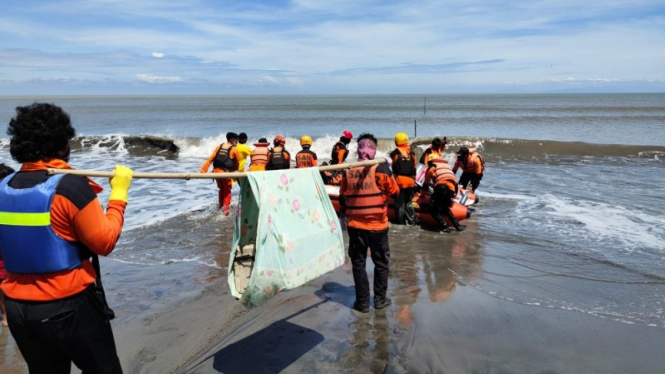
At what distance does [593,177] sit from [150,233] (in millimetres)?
13236

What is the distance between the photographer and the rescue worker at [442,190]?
8945 millimetres

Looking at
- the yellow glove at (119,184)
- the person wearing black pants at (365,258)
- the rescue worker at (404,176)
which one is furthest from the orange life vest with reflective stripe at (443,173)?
the yellow glove at (119,184)

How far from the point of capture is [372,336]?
473 cm

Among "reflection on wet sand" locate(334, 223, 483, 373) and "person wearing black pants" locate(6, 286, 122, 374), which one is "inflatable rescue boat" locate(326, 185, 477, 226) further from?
"person wearing black pants" locate(6, 286, 122, 374)

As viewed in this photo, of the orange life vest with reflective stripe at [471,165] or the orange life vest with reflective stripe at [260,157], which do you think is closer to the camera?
the orange life vest with reflective stripe at [260,157]

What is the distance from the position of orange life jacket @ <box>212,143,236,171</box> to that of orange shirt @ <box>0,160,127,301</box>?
745 centimetres

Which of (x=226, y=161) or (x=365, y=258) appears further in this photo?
(x=226, y=161)

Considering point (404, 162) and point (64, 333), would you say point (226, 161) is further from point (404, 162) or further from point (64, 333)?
A: point (64, 333)

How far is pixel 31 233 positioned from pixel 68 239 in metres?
0.16

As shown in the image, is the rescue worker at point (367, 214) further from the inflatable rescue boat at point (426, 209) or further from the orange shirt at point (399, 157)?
the inflatable rescue boat at point (426, 209)

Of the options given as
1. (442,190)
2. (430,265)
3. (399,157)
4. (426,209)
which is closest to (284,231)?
(430,265)

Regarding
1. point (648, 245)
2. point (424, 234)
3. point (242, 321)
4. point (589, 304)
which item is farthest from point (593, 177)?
point (242, 321)

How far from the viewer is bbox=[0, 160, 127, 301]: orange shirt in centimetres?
235

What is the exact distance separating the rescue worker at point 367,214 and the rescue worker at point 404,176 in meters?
3.15
